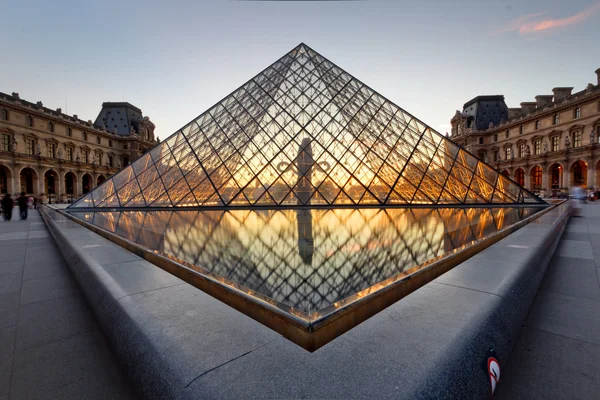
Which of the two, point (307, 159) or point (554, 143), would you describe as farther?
point (554, 143)

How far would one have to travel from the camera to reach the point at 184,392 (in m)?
1.24

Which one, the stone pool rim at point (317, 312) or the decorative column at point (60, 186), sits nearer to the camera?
the stone pool rim at point (317, 312)

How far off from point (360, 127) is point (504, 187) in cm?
872

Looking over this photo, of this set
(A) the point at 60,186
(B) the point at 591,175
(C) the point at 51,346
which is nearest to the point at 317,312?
(C) the point at 51,346

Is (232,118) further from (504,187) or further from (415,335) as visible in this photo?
(415,335)

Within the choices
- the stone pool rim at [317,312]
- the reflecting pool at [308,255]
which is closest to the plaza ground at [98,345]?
the stone pool rim at [317,312]

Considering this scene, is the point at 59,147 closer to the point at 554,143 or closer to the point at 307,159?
the point at 307,159

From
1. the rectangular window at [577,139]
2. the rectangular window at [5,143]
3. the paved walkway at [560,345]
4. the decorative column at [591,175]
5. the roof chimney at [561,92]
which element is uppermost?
the roof chimney at [561,92]

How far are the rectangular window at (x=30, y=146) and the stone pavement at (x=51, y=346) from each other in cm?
4418

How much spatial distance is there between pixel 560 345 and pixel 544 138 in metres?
45.7

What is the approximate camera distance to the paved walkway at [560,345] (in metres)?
1.59

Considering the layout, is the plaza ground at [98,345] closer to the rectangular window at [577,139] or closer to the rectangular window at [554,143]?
the rectangular window at [577,139]

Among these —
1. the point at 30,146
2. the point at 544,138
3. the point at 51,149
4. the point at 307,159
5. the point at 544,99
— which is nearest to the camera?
the point at 307,159

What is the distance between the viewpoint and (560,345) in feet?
6.58
